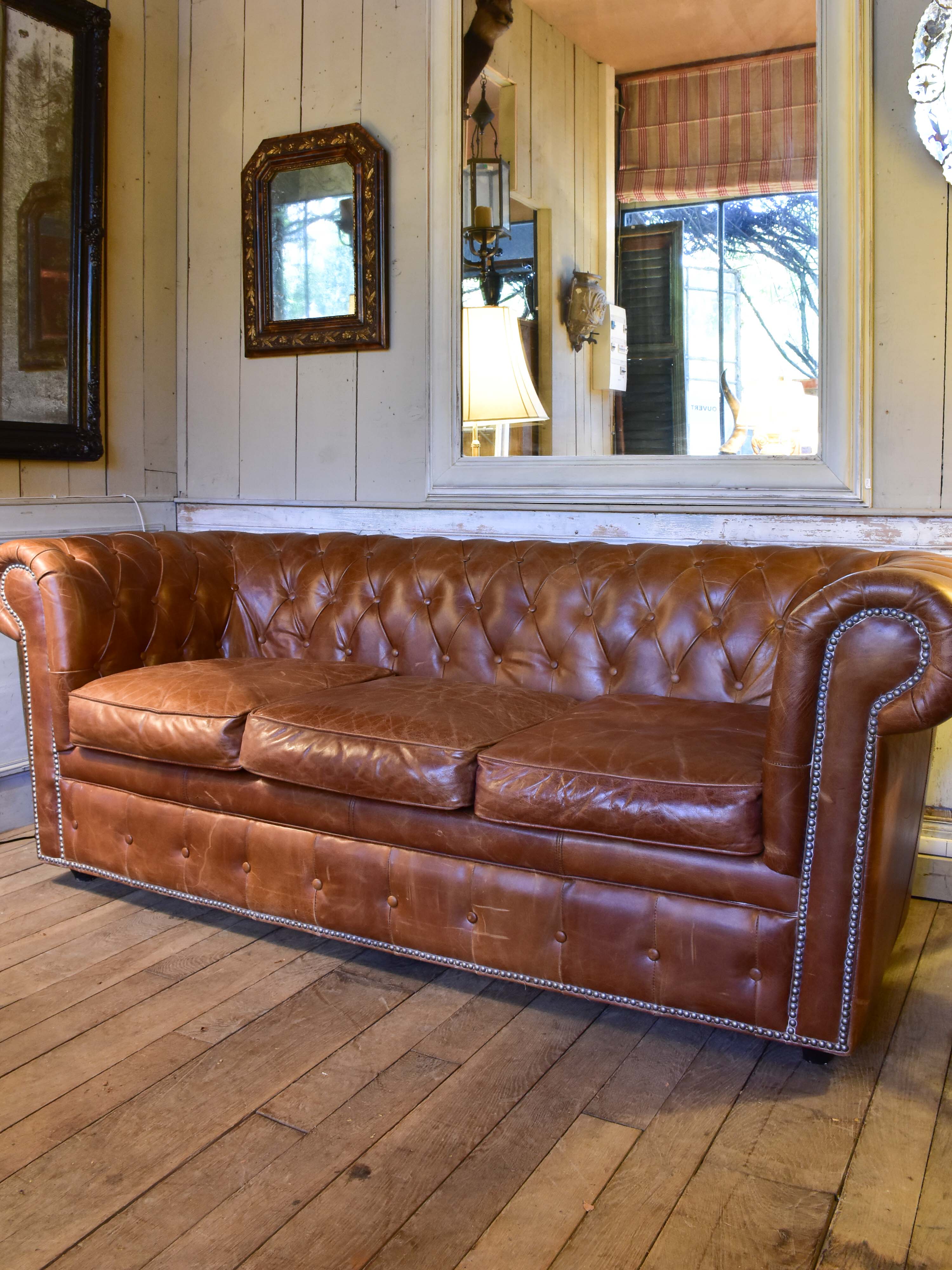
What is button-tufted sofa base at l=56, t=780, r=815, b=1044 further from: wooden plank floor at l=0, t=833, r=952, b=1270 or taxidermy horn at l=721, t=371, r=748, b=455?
taxidermy horn at l=721, t=371, r=748, b=455

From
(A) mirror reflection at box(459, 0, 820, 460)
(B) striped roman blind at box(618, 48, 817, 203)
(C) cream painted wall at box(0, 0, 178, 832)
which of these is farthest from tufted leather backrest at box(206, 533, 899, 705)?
(B) striped roman blind at box(618, 48, 817, 203)

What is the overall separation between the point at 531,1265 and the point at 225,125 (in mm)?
3554

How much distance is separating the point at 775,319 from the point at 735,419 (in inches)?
10.5

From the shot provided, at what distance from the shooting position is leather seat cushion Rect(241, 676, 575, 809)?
6.88ft

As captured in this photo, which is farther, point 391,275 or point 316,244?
point 316,244

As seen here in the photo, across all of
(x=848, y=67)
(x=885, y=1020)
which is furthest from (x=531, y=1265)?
(x=848, y=67)

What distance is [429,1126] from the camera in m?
1.69

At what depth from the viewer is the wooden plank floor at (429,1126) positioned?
1.43 m

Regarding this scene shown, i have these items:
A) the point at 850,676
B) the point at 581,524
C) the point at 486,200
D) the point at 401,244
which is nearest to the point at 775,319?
the point at 581,524

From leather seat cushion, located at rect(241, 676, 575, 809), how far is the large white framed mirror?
892 millimetres

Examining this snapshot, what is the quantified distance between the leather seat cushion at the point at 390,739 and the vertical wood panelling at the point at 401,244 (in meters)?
1.14

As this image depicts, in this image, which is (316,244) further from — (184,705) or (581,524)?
(184,705)

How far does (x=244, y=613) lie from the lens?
127 inches

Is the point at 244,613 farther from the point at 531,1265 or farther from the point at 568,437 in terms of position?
the point at 531,1265
